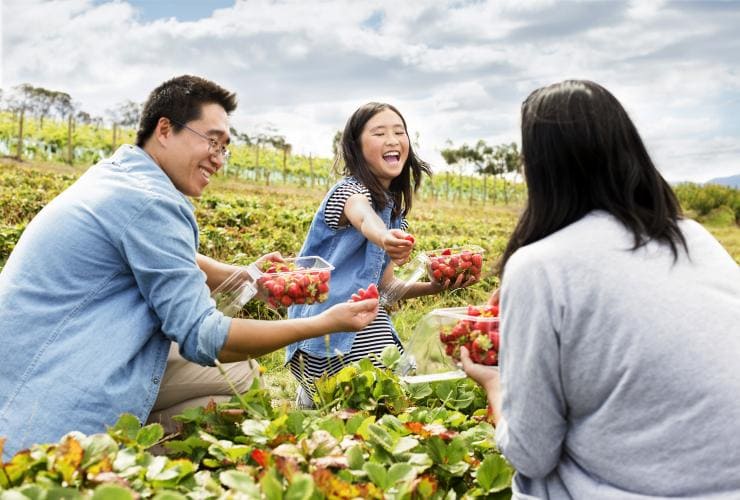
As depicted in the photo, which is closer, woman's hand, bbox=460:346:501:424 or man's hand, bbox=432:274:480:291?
woman's hand, bbox=460:346:501:424

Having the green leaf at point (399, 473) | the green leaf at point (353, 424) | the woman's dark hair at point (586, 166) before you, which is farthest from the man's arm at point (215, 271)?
the woman's dark hair at point (586, 166)

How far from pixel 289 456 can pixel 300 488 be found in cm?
29

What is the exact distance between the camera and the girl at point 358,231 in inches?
127

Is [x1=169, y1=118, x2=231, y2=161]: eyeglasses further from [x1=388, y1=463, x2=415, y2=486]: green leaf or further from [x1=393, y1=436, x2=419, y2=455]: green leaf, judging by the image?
[x1=388, y1=463, x2=415, y2=486]: green leaf

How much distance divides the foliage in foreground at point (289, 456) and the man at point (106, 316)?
0.20m

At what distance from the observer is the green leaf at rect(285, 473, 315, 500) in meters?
1.31

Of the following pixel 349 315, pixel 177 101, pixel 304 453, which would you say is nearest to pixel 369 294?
pixel 349 315

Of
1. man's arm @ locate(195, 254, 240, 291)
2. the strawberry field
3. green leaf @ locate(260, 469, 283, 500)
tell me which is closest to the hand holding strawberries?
the strawberry field

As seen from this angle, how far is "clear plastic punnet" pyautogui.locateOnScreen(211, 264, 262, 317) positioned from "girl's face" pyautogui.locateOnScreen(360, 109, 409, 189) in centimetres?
89

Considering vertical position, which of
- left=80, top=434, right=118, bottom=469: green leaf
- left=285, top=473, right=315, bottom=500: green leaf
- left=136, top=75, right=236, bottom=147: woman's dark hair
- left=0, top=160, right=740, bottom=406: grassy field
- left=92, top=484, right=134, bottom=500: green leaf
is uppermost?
left=136, top=75, right=236, bottom=147: woman's dark hair

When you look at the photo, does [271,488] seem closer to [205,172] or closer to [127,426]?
[127,426]

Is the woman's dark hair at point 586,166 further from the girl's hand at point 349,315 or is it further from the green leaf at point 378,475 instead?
the girl's hand at point 349,315

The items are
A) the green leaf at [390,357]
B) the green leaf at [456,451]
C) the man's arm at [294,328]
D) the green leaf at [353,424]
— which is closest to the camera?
the green leaf at [456,451]

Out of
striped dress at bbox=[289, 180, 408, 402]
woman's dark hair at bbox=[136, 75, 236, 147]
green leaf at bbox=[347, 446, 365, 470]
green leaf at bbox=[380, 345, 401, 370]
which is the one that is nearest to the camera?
green leaf at bbox=[347, 446, 365, 470]
